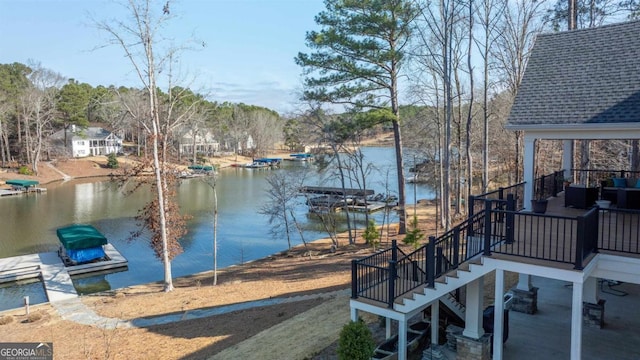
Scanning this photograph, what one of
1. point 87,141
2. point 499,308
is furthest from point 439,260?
point 87,141

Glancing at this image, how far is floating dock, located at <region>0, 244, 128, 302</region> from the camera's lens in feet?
60.9

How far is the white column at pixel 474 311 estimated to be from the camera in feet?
23.3

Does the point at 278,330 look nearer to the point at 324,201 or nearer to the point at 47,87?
A: the point at 324,201

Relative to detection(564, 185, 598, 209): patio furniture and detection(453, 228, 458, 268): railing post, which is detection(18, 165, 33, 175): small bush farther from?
detection(564, 185, 598, 209): patio furniture

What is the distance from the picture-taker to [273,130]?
85.8 m

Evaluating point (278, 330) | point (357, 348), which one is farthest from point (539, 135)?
point (278, 330)

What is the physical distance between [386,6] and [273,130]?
221ft

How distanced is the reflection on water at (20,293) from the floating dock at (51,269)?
268 millimetres

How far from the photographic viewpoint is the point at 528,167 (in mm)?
9242

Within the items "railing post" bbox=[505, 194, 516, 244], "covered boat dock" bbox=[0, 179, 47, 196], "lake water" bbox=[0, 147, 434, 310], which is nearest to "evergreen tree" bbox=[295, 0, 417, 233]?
"lake water" bbox=[0, 147, 434, 310]

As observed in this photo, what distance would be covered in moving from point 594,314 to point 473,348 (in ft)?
9.54

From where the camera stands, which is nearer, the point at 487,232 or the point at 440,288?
the point at 487,232

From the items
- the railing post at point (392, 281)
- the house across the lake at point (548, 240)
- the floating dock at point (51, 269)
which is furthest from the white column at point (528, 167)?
the floating dock at point (51, 269)

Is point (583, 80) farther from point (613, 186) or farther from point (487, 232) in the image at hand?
point (487, 232)
